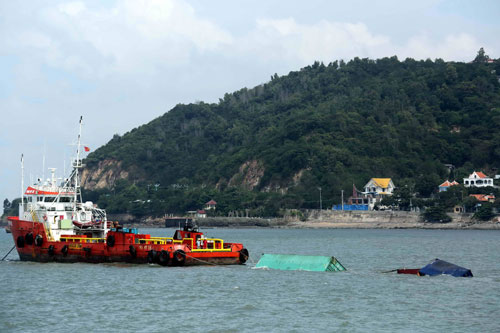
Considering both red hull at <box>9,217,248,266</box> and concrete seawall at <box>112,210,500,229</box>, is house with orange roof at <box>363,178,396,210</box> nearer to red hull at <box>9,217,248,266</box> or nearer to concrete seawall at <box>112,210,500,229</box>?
concrete seawall at <box>112,210,500,229</box>

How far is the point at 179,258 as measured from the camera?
57.7m

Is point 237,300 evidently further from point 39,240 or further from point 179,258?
point 39,240

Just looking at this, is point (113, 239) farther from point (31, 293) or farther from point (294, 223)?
point (294, 223)

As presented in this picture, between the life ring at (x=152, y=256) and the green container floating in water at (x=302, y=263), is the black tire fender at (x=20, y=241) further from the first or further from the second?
the green container floating in water at (x=302, y=263)

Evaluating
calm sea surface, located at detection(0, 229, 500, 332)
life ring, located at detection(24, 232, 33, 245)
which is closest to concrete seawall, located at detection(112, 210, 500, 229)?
calm sea surface, located at detection(0, 229, 500, 332)

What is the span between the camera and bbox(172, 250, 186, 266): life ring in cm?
5757

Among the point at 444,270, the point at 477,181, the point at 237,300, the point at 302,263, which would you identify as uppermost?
the point at 477,181

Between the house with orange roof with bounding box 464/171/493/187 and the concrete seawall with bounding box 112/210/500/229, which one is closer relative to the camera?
the concrete seawall with bounding box 112/210/500/229

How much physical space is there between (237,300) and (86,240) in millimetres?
22357

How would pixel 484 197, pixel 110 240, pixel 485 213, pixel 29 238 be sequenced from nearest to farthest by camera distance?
pixel 110 240
pixel 29 238
pixel 485 213
pixel 484 197

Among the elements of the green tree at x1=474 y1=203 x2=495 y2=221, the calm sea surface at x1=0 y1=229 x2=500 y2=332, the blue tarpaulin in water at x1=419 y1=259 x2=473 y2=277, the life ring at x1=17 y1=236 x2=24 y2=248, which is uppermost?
the green tree at x1=474 y1=203 x2=495 y2=221

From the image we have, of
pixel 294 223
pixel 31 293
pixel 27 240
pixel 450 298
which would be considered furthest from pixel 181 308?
pixel 294 223

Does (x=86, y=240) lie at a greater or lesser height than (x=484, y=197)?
lesser

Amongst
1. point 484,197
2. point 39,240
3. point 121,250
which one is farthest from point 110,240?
point 484,197
